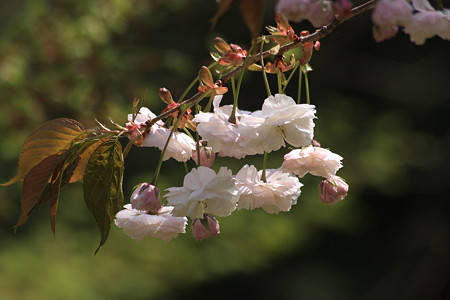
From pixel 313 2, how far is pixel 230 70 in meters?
0.32

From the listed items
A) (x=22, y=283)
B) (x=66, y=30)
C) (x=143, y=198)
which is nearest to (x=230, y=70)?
(x=143, y=198)

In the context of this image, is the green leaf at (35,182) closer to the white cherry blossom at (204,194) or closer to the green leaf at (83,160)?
the green leaf at (83,160)

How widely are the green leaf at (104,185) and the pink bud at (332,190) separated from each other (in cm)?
32

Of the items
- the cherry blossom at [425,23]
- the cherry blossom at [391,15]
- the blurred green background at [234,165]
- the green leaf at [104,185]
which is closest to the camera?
the cherry blossom at [391,15]

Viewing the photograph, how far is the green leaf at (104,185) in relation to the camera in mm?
893

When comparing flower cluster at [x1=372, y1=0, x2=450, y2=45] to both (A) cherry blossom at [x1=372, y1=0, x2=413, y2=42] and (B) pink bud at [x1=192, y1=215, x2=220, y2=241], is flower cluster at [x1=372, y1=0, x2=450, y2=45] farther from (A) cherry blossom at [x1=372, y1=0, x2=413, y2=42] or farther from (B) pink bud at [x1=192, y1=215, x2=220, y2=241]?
(B) pink bud at [x1=192, y1=215, x2=220, y2=241]

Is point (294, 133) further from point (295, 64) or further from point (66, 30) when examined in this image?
→ point (66, 30)

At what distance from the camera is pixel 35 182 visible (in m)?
0.94

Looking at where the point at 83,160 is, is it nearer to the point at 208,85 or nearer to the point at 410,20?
the point at 208,85

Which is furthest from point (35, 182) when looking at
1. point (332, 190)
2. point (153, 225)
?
point (332, 190)

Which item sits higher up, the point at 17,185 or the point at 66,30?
the point at 66,30

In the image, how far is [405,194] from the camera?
14.6ft

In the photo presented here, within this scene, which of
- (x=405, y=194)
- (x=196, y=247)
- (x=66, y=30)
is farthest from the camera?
(x=405, y=194)

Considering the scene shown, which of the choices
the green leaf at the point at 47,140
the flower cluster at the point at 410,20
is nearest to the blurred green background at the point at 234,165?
the green leaf at the point at 47,140
